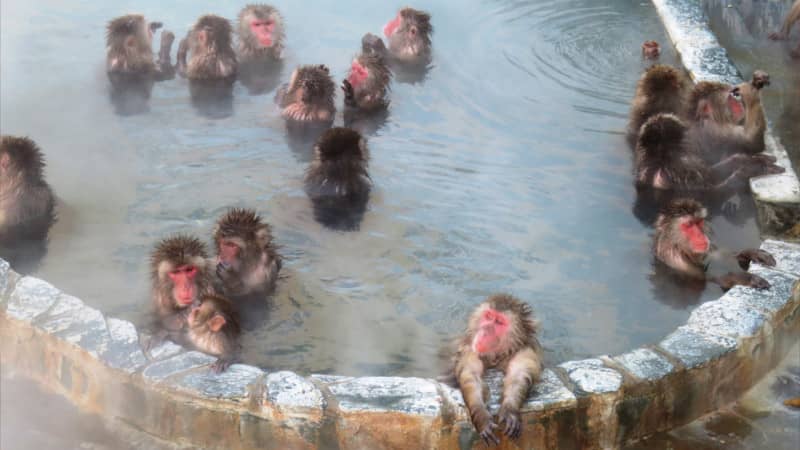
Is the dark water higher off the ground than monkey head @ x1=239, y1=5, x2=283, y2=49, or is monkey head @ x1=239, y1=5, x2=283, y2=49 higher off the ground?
monkey head @ x1=239, y1=5, x2=283, y2=49

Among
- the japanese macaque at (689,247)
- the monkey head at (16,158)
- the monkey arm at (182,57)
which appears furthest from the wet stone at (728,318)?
the monkey arm at (182,57)

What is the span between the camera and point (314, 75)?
870cm

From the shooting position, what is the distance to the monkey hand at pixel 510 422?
5.29 metres

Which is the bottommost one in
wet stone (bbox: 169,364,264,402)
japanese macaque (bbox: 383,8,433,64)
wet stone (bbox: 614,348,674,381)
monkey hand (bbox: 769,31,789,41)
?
wet stone (bbox: 169,364,264,402)

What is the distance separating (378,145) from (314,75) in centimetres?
74

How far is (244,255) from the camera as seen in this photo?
6.56m

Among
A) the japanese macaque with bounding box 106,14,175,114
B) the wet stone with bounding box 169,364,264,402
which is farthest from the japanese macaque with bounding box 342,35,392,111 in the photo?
the wet stone with bounding box 169,364,264,402

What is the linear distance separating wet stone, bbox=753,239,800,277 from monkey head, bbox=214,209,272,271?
2.90m

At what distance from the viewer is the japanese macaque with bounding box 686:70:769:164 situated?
8133 millimetres

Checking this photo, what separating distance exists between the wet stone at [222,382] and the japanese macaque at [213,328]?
0.54 feet

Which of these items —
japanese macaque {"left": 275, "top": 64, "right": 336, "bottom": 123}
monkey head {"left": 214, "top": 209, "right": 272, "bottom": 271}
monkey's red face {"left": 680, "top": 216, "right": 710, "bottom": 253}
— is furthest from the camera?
japanese macaque {"left": 275, "top": 64, "right": 336, "bottom": 123}

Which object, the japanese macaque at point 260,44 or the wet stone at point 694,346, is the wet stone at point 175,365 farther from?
the japanese macaque at point 260,44

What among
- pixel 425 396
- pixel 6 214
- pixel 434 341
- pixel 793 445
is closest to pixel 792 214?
pixel 793 445

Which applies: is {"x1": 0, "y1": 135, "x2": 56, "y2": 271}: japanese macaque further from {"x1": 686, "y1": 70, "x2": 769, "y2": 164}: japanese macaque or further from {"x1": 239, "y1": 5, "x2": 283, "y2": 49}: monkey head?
{"x1": 686, "y1": 70, "x2": 769, "y2": 164}: japanese macaque
